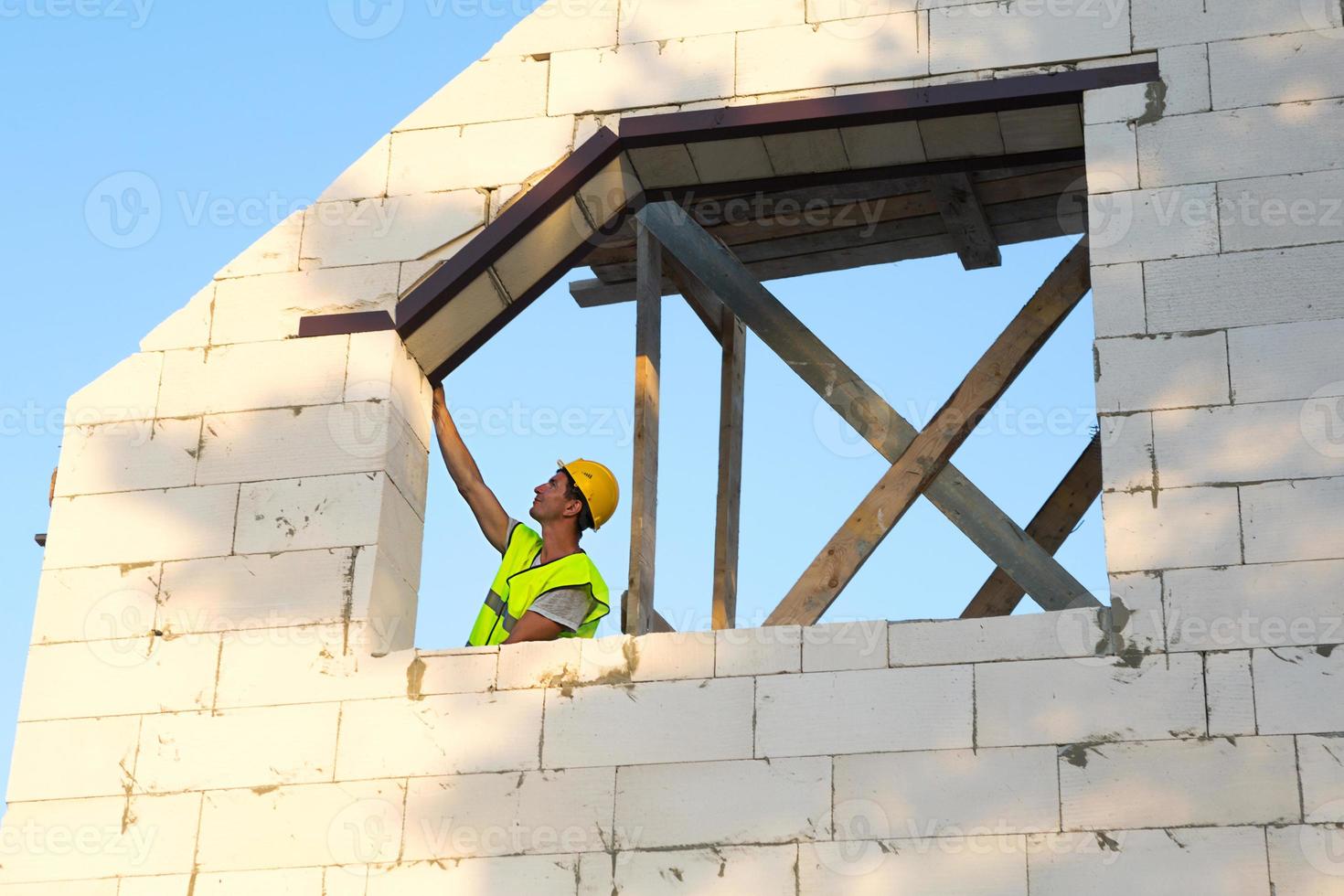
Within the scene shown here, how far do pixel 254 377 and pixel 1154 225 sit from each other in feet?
12.5

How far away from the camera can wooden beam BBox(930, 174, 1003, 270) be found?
10.0 metres

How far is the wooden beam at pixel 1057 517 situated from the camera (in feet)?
32.5

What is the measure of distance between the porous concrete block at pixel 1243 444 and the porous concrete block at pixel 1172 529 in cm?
8

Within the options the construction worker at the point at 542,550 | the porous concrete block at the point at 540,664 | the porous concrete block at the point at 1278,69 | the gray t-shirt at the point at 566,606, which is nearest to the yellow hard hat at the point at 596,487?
the construction worker at the point at 542,550

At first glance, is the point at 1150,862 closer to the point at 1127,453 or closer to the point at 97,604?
the point at 1127,453

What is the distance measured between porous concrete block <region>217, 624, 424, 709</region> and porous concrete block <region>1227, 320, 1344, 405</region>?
3.17 meters

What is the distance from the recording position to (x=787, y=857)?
7230 millimetres

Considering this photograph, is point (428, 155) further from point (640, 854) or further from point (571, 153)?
point (640, 854)

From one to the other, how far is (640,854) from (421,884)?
839 millimetres

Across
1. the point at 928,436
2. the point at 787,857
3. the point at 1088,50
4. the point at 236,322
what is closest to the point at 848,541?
the point at 928,436

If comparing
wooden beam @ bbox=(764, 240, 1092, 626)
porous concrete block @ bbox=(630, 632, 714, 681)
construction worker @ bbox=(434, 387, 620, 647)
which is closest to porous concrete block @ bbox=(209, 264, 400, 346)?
construction worker @ bbox=(434, 387, 620, 647)

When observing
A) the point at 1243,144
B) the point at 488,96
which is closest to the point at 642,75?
the point at 488,96

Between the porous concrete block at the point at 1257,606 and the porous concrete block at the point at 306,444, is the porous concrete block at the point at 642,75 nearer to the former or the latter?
the porous concrete block at the point at 306,444

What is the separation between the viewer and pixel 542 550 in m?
9.01
